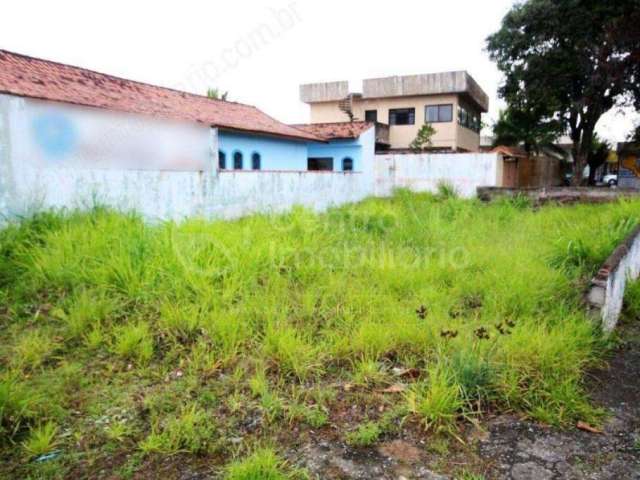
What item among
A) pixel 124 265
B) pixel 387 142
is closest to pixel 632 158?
pixel 387 142

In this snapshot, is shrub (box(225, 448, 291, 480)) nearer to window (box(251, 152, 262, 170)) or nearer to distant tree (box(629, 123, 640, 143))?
window (box(251, 152, 262, 170))

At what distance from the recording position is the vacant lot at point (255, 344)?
2510 millimetres

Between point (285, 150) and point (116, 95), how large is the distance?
670cm

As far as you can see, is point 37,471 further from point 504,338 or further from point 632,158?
point 632,158

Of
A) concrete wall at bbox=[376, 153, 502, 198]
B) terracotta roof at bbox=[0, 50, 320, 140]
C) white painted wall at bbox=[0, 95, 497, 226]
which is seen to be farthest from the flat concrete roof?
white painted wall at bbox=[0, 95, 497, 226]

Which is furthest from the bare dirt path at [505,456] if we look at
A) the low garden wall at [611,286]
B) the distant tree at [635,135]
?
the distant tree at [635,135]

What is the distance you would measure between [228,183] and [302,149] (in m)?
8.68

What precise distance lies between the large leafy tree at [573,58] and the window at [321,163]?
309 inches

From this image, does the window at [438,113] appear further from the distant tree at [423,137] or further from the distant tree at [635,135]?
the distant tree at [635,135]

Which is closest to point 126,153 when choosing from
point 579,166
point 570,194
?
point 570,194

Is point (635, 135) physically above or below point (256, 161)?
above

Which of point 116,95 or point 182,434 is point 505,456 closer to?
point 182,434

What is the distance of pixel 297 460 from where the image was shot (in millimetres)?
2318

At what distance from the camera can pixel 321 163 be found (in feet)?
61.6
